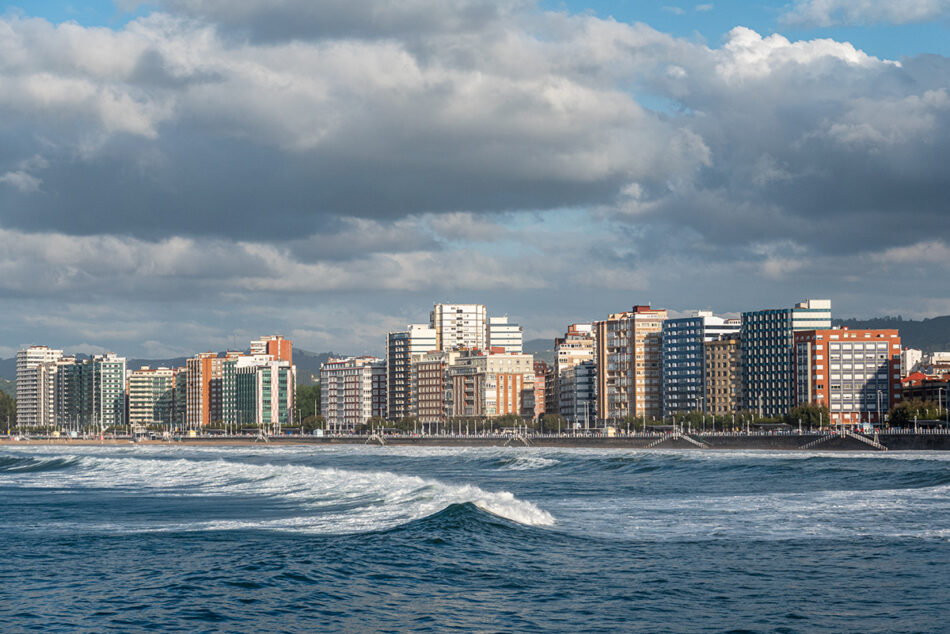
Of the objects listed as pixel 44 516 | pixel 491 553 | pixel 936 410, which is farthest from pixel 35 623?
pixel 936 410

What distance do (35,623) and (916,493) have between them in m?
39.4

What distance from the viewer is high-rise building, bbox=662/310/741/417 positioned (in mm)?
192500

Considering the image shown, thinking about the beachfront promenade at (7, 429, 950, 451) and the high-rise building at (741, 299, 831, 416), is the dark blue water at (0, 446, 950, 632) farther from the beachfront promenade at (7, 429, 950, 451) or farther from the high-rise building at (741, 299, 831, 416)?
the high-rise building at (741, 299, 831, 416)

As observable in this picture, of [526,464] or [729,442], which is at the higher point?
[526,464]

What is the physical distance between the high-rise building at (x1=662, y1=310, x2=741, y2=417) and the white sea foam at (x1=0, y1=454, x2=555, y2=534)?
11900cm

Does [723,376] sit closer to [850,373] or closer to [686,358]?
[686,358]

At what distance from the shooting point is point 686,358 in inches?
7653

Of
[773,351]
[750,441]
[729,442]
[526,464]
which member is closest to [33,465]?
[526,464]

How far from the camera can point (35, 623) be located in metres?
20.4

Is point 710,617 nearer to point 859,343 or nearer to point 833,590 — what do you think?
point 833,590

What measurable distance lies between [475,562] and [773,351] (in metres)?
159

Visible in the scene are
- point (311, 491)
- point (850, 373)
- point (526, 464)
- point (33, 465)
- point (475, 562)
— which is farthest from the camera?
point (850, 373)

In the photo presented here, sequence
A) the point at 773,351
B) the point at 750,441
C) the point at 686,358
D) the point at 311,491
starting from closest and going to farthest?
1. the point at 311,491
2. the point at 750,441
3. the point at 773,351
4. the point at 686,358

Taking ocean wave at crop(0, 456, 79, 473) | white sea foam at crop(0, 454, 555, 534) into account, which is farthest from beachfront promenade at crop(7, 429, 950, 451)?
ocean wave at crop(0, 456, 79, 473)
